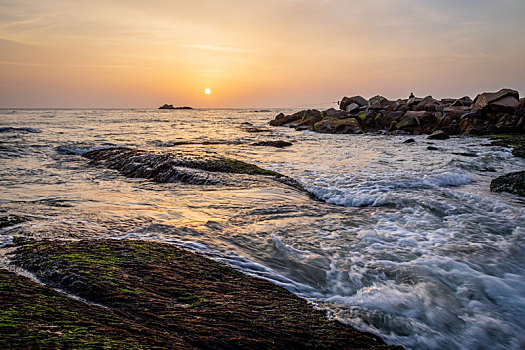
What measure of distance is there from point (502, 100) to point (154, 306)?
26252mm

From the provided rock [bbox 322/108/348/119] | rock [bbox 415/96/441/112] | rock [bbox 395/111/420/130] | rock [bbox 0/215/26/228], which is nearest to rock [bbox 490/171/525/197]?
rock [bbox 0/215/26/228]

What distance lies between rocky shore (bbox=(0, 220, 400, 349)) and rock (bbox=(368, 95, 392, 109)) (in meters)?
31.5

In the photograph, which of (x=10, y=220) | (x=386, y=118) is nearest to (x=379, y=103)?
(x=386, y=118)

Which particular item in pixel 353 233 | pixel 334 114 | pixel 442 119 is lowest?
pixel 353 233

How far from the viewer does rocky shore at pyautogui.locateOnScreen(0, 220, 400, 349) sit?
1798 mm

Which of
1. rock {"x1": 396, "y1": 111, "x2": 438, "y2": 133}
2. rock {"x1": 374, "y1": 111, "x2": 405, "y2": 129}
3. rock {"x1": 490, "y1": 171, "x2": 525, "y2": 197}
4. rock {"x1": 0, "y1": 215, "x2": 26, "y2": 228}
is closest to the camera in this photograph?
rock {"x1": 0, "y1": 215, "x2": 26, "y2": 228}

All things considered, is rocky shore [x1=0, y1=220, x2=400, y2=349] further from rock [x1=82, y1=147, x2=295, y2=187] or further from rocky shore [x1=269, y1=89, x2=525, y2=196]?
rocky shore [x1=269, y1=89, x2=525, y2=196]

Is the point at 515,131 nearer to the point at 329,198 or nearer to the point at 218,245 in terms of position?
the point at 329,198

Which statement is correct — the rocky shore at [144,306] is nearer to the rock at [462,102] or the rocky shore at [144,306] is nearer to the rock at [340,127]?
the rock at [340,127]

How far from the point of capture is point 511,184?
7.22 metres

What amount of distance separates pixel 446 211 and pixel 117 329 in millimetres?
5860

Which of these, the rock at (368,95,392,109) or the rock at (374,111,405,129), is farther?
the rock at (368,95,392,109)

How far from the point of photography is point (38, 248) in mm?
3072

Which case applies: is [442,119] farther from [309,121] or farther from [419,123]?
[309,121]
